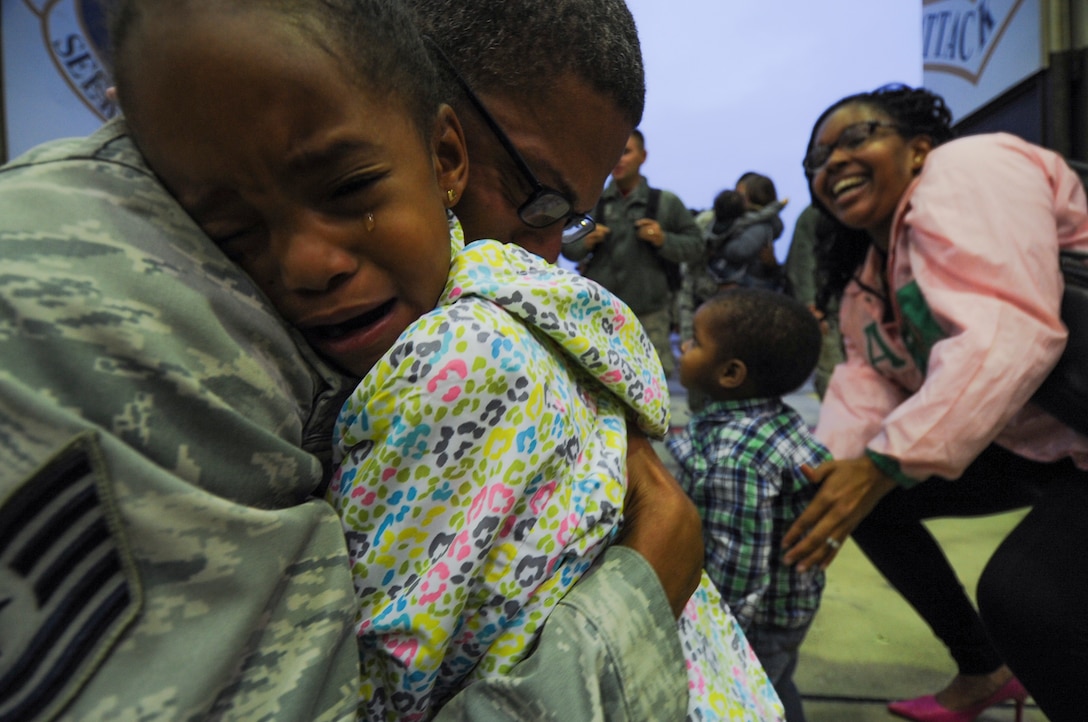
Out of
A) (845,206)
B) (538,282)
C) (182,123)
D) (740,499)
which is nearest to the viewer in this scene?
(182,123)

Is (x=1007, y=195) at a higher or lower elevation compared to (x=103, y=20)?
lower

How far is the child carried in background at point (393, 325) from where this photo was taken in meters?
0.60

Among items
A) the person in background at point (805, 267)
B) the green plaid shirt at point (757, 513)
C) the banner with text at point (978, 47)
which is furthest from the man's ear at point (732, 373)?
the banner with text at point (978, 47)

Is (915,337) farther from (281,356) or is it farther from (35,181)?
(35,181)

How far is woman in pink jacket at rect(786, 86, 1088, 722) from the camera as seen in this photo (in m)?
1.47

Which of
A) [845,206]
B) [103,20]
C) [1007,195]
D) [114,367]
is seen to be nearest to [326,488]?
[114,367]

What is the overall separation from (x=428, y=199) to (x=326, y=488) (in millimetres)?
315

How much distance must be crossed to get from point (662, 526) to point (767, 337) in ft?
4.41

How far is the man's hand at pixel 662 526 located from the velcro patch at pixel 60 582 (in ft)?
1.65

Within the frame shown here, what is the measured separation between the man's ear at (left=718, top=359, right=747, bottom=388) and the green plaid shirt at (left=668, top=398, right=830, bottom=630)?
0.14 meters

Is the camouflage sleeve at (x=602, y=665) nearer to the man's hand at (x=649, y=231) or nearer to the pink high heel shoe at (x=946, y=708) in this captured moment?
the pink high heel shoe at (x=946, y=708)

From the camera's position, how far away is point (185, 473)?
0.47 metres

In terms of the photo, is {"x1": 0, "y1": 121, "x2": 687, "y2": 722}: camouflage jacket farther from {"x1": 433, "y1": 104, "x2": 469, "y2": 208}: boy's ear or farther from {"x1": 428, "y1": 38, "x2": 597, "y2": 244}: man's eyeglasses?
{"x1": 428, "y1": 38, "x2": 597, "y2": 244}: man's eyeglasses

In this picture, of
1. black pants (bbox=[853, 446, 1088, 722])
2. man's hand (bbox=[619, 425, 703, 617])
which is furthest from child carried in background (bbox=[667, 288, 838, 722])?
man's hand (bbox=[619, 425, 703, 617])
